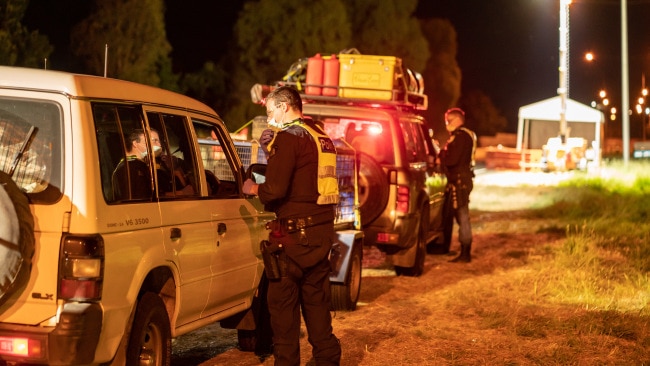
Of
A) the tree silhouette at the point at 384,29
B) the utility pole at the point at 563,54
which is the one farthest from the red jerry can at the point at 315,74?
the tree silhouette at the point at 384,29

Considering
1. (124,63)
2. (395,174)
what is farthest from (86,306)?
(124,63)

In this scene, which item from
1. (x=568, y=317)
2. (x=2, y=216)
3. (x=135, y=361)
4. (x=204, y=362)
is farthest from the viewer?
(x=568, y=317)

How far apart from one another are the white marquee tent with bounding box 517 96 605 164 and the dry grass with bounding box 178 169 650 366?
2701 cm

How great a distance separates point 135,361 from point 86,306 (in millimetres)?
673

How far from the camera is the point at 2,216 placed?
14.4 feet

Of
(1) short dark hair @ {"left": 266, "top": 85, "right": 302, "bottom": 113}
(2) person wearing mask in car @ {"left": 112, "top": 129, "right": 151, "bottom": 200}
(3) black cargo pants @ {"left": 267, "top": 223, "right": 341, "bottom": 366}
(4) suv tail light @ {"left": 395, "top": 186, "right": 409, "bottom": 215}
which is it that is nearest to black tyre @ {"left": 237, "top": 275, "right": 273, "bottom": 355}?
(3) black cargo pants @ {"left": 267, "top": 223, "right": 341, "bottom": 366}

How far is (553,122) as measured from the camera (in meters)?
40.7

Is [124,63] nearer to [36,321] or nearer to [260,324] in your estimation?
[260,324]

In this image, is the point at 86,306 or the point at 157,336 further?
the point at 157,336

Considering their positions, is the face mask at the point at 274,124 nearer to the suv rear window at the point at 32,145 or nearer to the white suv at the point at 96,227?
the white suv at the point at 96,227

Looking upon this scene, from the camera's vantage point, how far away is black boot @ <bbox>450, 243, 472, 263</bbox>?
12641mm

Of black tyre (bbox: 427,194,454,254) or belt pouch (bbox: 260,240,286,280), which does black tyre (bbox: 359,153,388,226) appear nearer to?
black tyre (bbox: 427,194,454,254)

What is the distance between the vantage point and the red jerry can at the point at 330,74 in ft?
40.9

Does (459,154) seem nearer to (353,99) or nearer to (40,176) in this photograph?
(353,99)
